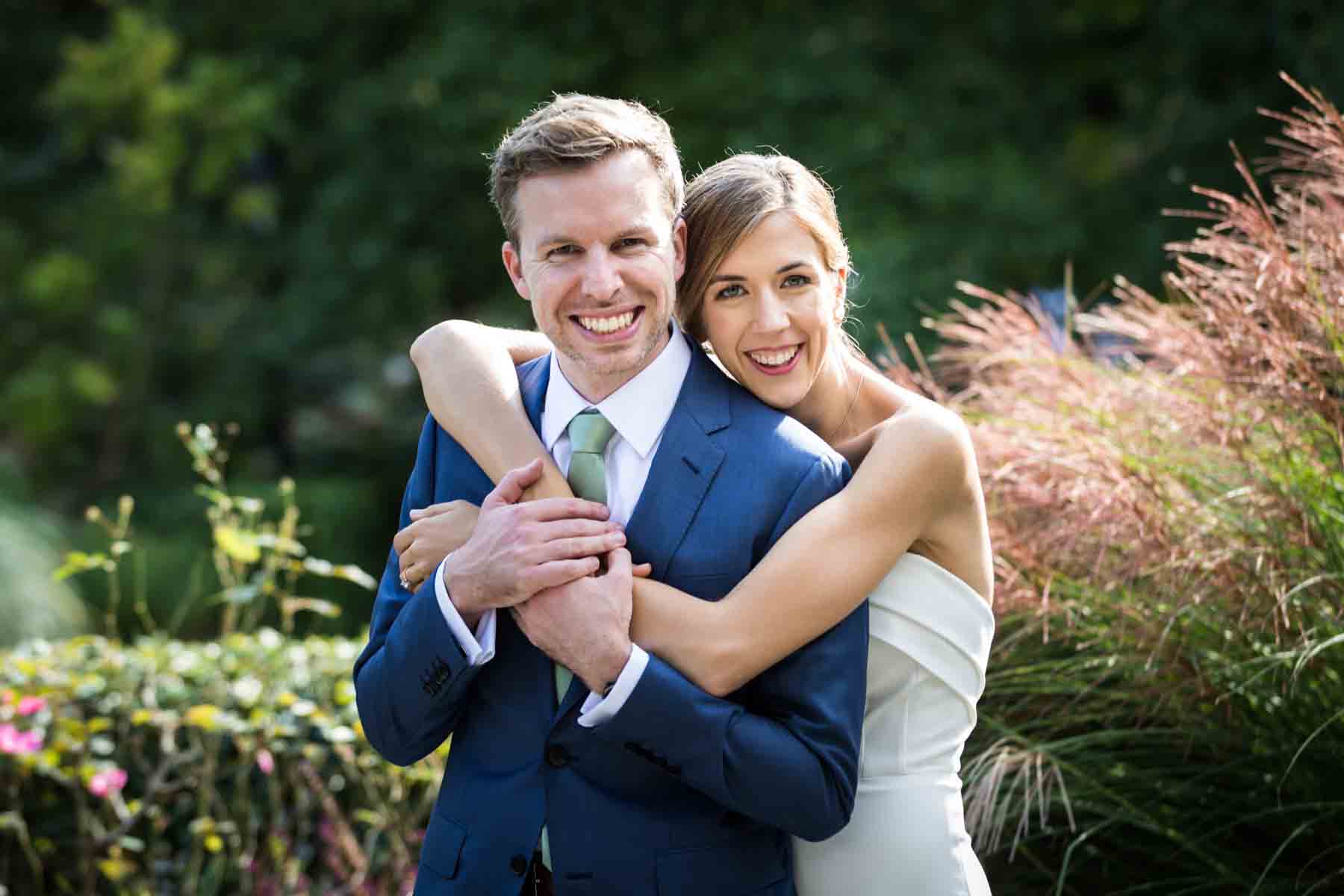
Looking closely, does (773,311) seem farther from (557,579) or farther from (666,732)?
(666,732)

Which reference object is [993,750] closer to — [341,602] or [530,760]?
[530,760]

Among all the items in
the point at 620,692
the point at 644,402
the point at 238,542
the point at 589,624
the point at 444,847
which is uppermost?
the point at 238,542

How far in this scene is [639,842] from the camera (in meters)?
2.30

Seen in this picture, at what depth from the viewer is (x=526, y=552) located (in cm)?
227

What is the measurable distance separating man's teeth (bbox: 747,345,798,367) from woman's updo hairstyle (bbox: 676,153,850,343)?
0.40 feet

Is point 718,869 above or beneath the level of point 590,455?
beneath

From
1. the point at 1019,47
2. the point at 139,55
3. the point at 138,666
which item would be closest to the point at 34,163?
the point at 139,55

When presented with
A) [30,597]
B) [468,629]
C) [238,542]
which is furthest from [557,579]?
[30,597]

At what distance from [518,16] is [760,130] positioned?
217 centimetres

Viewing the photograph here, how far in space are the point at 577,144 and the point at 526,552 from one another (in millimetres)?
668

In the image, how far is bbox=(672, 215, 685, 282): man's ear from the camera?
254cm

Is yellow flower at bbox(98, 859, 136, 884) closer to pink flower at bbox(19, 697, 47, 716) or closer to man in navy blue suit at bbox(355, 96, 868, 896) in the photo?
pink flower at bbox(19, 697, 47, 716)

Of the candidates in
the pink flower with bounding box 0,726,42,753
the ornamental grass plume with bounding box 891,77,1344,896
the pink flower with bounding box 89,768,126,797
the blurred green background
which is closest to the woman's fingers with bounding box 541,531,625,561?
the ornamental grass plume with bounding box 891,77,1344,896

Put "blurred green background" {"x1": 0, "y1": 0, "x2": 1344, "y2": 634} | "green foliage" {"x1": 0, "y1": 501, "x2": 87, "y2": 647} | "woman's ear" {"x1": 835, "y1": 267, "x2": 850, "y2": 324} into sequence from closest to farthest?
1. "woman's ear" {"x1": 835, "y1": 267, "x2": 850, "y2": 324}
2. "green foliage" {"x1": 0, "y1": 501, "x2": 87, "y2": 647}
3. "blurred green background" {"x1": 0, "y1": 0, "x2": 1344, "y2": 634}
